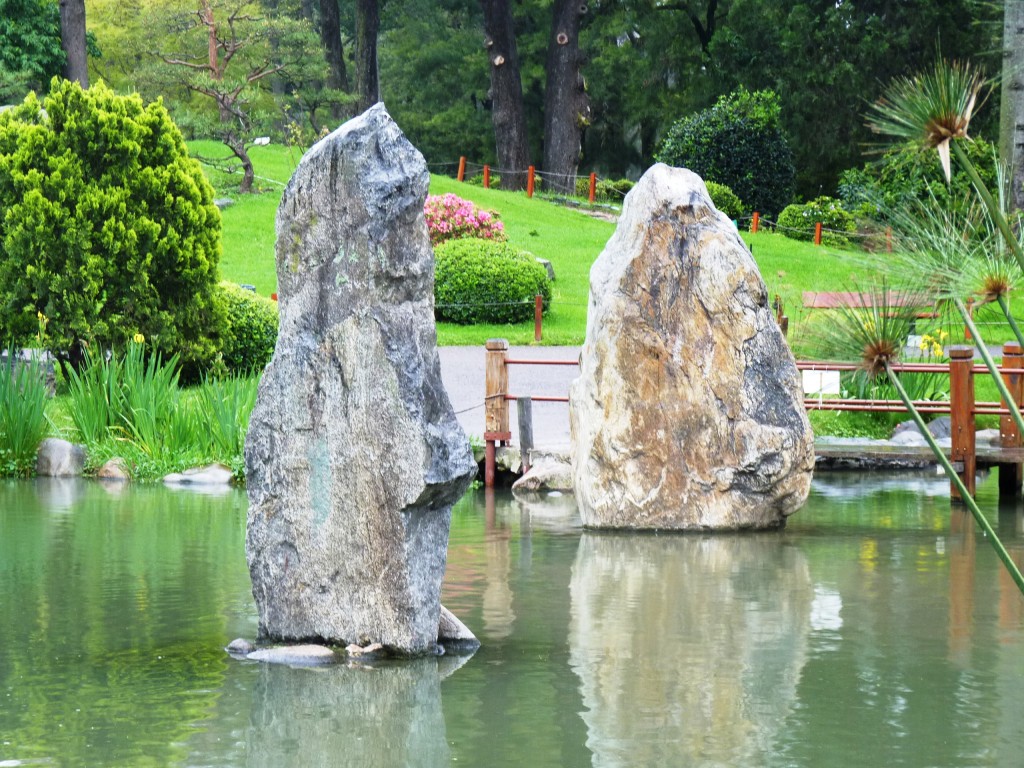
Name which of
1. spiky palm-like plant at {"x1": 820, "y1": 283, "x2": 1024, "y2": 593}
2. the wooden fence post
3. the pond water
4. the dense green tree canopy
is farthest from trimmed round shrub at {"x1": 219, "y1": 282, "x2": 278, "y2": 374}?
the dense green tree canopy

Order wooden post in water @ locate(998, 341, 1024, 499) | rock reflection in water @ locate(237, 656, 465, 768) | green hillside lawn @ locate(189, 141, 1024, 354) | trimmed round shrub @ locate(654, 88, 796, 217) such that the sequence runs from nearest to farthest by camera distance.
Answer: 1. rock reflection in water @ locate(237, 656, 465, 768)
2. wooden post in water @ locate(998, 341, 1024, 499)
3. green hillside lawn @ locate(189, 141, 1024, 354)
4. trimmed round shrub @ locate(654, 88, 796, 217)

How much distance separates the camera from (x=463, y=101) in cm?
4634

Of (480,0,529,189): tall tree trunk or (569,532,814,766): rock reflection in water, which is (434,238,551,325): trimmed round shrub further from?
(480,0,529,189): tall tree trunk

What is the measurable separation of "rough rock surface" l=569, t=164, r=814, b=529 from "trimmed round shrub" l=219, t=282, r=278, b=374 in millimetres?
8041

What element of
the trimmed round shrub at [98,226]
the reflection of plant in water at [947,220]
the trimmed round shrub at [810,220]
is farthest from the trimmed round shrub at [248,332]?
the trimmed round shrub at [810,220]

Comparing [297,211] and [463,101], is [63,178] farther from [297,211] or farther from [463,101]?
[463,101]

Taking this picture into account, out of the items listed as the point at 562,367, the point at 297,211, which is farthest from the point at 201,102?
the point at 297,211

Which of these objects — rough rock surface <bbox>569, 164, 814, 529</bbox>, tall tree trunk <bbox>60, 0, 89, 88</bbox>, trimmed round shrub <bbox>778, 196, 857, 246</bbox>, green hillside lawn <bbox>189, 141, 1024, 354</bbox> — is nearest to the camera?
rough rock surface <bbox>569, 164, 814, 529</bbox>

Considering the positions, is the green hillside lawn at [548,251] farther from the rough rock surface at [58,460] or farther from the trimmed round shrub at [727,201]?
the rough rock surface at [58,460]

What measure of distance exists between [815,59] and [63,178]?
26277 millimetres

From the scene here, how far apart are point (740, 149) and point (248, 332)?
17.9m

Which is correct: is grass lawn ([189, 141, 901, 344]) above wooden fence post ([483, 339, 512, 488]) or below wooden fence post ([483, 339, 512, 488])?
above

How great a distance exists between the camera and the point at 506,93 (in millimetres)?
37438

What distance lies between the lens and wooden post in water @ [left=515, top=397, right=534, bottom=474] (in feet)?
42.2
